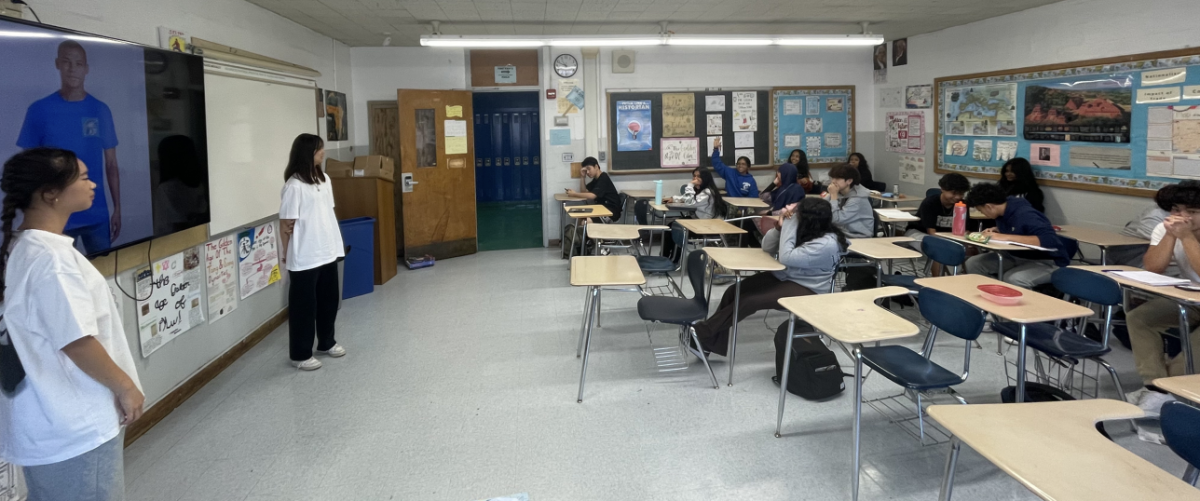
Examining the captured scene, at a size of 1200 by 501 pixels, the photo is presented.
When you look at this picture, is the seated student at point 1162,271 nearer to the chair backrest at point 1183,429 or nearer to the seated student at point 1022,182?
the chair backrest at point 1183,429

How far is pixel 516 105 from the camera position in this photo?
32.0ft

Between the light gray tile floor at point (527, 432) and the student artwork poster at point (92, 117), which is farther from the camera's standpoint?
the light gray tile floor at point (527, 432)

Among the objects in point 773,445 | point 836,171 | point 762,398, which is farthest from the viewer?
point 836,171

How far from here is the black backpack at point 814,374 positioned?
3490 millimetres

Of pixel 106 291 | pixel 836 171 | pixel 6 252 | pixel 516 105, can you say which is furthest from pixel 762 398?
pixel 516 105

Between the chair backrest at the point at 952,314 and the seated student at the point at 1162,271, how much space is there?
1.33 meters

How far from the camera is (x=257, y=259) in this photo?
4.77m

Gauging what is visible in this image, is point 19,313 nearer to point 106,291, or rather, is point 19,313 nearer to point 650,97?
point 106,291

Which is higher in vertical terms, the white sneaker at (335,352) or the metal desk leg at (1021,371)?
the metal desk leg at (1021,371)

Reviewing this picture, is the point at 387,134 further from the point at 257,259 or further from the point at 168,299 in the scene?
the point at 168,299

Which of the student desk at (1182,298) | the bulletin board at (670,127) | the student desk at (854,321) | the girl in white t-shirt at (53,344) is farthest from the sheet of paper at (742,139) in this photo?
the girl in white t-shirt at (53,344)

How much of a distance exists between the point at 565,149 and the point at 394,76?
2.21 m

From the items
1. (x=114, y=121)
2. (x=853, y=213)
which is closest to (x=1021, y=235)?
(x=853, y=213)

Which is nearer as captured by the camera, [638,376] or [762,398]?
[762,398]
